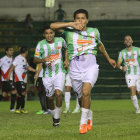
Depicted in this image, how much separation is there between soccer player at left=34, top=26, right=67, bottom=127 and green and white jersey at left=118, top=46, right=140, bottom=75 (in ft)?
15.4

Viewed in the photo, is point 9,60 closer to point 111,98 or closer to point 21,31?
point 111,98

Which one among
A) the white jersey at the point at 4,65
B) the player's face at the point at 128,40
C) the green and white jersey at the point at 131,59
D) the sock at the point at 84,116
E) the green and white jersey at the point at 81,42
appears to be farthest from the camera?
the white jersey at the point at 4,65

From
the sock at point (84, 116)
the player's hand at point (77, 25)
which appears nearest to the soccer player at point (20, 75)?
the sock at point (84, 116)

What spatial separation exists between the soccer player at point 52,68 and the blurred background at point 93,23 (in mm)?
13946

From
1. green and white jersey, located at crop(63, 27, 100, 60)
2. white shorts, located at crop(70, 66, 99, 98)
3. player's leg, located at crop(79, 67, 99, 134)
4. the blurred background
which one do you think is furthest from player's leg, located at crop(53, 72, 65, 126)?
the blurred background

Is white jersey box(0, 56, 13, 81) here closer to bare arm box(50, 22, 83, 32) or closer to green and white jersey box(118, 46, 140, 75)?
green and white jersey box(118, 46, 140, 75)

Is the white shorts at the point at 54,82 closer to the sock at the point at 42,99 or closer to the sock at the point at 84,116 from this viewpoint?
A: the sock at the point at 84,116

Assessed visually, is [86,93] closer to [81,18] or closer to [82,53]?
[82,53]

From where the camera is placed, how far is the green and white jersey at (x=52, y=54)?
10.0m

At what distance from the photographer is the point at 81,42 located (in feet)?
26.5

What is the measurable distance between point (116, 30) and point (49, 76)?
1873 centimetres

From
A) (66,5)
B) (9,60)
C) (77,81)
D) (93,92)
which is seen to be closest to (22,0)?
(66,5)

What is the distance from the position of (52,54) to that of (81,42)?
214 centimetres

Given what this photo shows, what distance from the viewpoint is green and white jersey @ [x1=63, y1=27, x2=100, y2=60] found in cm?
804
